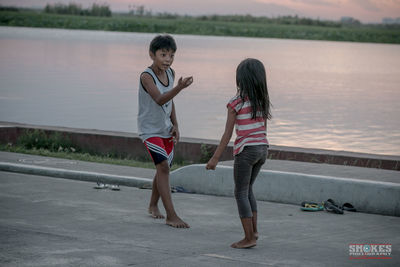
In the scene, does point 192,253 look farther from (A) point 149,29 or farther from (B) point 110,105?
(A) point 149,29

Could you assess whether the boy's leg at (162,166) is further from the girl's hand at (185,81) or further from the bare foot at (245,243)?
the bare foot at (245,243)

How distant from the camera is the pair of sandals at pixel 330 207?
8.31 metres

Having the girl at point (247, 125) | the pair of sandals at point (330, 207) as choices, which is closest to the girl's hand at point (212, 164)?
the girl at point (247, 125)

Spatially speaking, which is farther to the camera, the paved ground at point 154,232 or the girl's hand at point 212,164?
the girl's hand at point 212,164

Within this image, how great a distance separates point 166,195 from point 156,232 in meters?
0.49

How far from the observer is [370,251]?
671 centimetres

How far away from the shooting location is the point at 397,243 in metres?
7.06

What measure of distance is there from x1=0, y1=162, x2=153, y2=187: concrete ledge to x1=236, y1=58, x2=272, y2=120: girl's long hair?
321 cm

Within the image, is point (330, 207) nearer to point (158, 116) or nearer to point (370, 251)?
point (370, 251)

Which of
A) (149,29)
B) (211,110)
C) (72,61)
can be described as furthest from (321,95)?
(149,29)

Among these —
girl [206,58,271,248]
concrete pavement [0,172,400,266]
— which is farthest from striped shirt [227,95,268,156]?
concrete pavement [0,172,400,266]

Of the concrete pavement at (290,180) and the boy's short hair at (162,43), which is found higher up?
the boy's short hair at (162,43)

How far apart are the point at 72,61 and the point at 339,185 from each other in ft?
115

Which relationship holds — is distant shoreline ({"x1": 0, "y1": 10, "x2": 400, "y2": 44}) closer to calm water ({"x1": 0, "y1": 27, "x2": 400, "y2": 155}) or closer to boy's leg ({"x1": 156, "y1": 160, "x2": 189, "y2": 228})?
calm water ({"x1": 0, "y1": 27, "x2": 400, "y2": 155})
